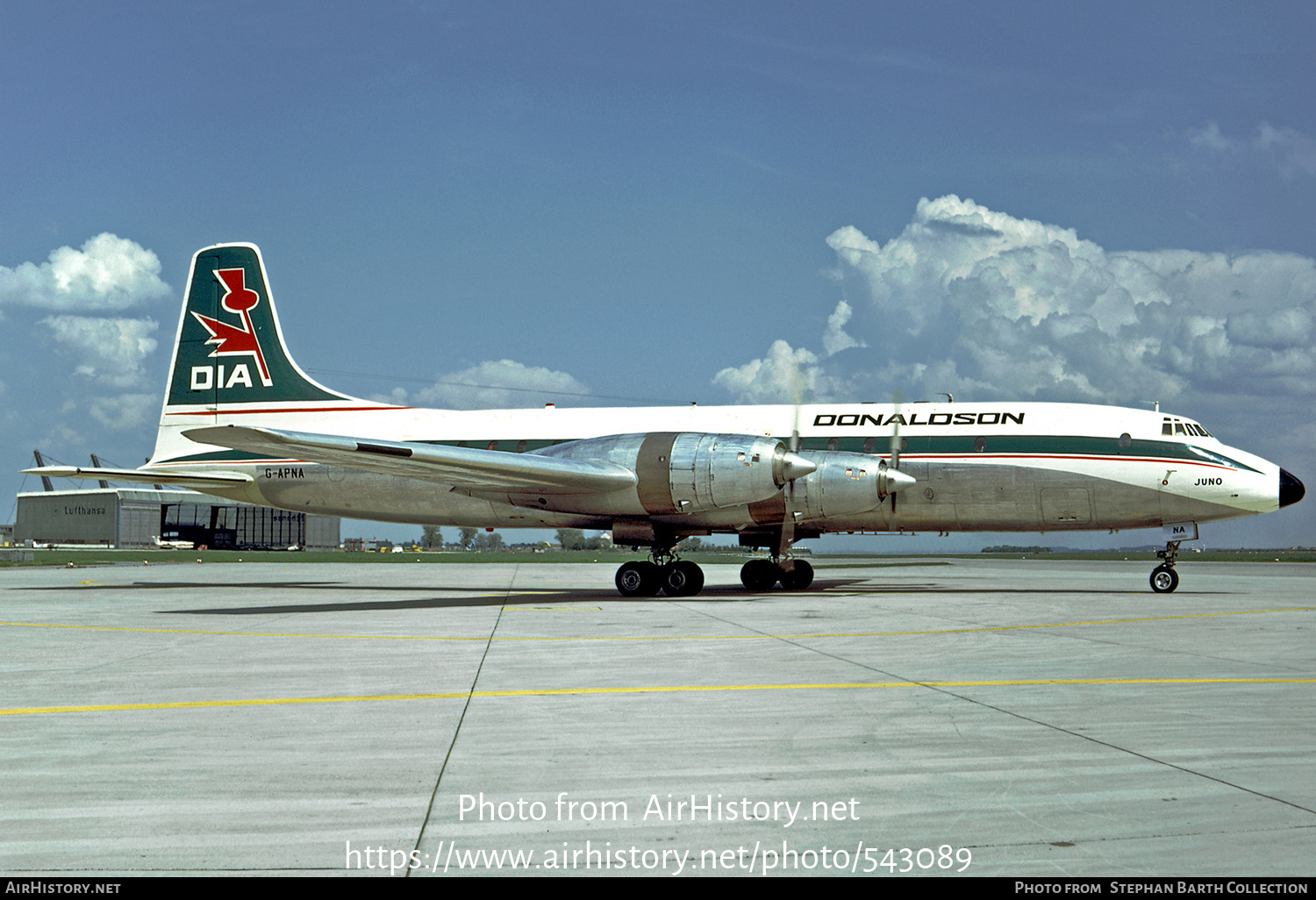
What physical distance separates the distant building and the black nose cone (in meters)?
100.0

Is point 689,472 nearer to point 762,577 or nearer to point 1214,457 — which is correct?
point 762,577

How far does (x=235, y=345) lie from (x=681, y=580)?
15398mm

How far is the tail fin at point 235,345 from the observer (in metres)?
28.4

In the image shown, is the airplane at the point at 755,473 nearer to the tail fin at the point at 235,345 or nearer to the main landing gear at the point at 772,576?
the main landing gear at the point at 772,576

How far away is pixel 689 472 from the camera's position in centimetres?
2139

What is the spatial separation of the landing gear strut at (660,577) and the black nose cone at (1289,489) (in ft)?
44.3

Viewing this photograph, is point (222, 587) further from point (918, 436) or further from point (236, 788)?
point (236, 788)

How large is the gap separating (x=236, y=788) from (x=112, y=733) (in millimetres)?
2324

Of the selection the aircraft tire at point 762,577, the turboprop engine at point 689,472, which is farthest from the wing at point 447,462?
the aircraft tire at point 762,577

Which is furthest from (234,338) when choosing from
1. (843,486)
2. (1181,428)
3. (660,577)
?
(1181,428)

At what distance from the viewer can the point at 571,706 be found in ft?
27.9

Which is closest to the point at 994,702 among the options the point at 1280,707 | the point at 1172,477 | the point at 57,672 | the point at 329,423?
the point at 1280,707

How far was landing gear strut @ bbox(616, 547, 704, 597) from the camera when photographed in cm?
2302

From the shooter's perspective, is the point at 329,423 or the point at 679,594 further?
the point at 329,423
